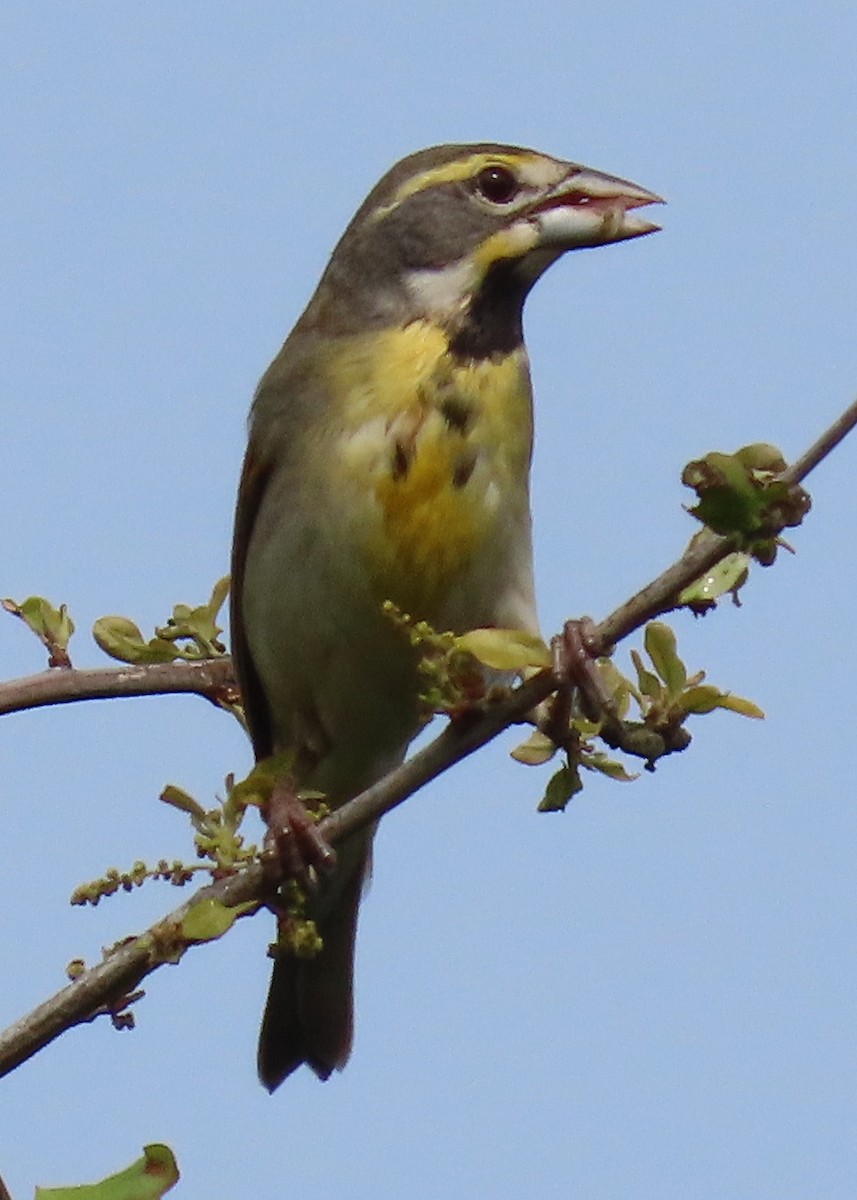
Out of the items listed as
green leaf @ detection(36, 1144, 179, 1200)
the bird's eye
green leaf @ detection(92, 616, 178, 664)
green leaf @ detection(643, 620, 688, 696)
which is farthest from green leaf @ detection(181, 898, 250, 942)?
the bird's eye

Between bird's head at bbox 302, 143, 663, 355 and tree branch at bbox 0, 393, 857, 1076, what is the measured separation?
1.96 meters

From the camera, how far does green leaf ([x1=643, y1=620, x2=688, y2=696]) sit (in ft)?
11.4

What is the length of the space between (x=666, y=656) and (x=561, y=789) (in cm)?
35

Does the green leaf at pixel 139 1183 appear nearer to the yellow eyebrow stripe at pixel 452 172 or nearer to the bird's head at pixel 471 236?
the bird's head at pixel 471 236

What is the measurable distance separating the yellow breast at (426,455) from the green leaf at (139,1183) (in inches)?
87.9

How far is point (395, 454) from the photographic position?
510 cm

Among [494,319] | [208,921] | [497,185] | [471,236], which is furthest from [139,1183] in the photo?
[497,185]

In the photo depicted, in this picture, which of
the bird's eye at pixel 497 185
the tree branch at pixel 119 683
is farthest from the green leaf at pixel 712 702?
the bird's eye at pixel 497 185

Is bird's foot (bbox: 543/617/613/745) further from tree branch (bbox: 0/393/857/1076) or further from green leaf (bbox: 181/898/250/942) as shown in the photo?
green leaf (bbox: 181/898/250/942)

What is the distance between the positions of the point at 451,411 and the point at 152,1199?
267cm

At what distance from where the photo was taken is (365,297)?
5699mm

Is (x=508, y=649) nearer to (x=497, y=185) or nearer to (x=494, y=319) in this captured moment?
(x=494, y=319)

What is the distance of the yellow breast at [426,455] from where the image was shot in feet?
16.6

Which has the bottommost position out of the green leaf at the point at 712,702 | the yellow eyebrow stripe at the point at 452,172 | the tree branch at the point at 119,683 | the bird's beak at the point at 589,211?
the green leaf at the point at 712,702
